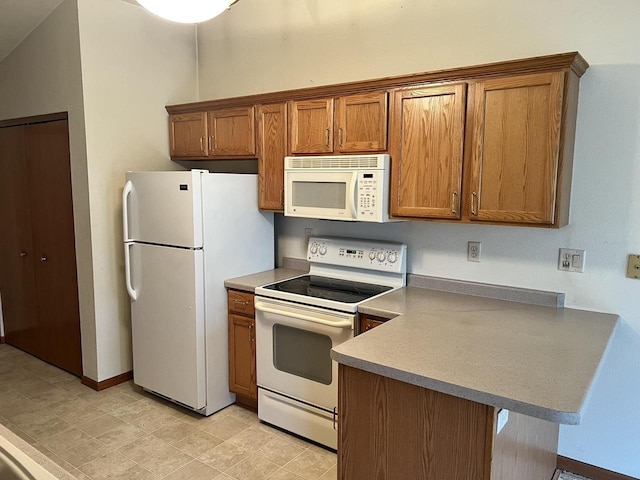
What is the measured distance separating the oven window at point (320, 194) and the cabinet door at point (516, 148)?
2.52ft

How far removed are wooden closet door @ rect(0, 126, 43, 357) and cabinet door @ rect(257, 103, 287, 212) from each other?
213 centimetres

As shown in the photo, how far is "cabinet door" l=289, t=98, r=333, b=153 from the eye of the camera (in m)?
2.83

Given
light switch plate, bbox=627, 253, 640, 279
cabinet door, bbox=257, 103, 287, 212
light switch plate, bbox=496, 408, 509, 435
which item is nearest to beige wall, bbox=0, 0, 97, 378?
cabinet door, bbox=257, 103, 287, 212

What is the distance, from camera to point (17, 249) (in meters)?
4.13

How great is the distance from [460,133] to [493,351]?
1115 millimetres

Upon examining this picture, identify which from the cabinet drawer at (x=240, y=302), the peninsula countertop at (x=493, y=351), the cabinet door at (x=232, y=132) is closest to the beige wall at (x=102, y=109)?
the cabinet door at (x=232, y=132)

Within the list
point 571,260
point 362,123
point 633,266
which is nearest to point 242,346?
point 362,123

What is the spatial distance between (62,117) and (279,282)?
200 cm

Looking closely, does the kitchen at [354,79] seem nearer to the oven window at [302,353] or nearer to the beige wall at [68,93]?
the beige wall at [68,93]

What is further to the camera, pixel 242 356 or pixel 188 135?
pixel 188 135

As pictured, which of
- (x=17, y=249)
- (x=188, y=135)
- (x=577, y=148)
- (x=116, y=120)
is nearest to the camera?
(x=577, y=148)

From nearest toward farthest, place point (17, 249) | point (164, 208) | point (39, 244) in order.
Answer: point (164, 208), point (39, 244), point (17, 249)

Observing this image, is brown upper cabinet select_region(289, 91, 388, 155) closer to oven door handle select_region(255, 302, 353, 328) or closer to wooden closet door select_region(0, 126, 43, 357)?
oven door handle select_region(255, 302, 353, 328)

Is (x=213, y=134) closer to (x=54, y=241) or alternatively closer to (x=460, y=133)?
(x=54, y=241)
